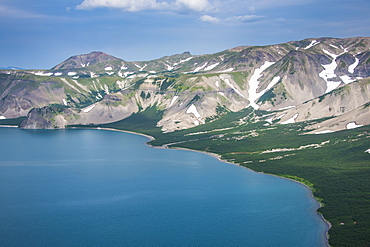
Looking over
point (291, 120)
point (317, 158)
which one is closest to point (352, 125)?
point (317, 158)

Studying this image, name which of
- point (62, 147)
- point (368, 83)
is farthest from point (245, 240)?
point (368, 83)

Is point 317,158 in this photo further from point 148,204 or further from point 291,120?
point 291,120

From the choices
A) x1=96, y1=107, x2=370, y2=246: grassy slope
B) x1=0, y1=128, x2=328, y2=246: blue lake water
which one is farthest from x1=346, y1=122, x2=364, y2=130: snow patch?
x1=0, y1=128, x2=328, y2=246: blue lake water

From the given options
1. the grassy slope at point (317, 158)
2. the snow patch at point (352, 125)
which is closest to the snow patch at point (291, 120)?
the grassy slope at point (317, 158)

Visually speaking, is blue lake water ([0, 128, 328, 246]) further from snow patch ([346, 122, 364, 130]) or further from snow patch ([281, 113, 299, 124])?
snow patch ([281, 113, 299, 124])

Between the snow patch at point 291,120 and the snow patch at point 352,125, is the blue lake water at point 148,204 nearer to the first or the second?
the snow patch at point 352,125

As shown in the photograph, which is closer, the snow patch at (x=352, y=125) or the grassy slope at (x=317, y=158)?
the grassy slope at (x=317, y=158)
